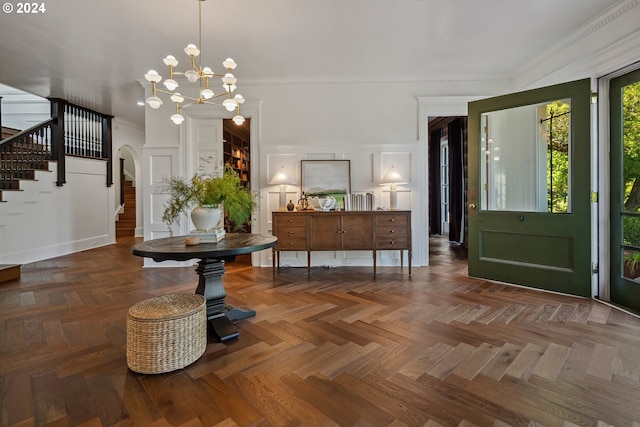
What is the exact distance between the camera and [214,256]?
2.16 metres

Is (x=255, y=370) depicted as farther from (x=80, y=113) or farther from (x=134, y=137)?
(x=134, y=137)

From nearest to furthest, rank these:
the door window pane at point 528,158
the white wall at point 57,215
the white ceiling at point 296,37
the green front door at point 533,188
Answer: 1. the white ceiling at point 296,37
2. the green front door at point 533,188
3. the door window pane at point 528,158
4. the white wall at point 57,215

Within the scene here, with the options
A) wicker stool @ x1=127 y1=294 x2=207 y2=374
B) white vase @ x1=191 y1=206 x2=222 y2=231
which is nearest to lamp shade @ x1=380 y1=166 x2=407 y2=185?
white vase @ x1=191 y1=206 x2=222 y2=231

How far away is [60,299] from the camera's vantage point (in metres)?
3.33

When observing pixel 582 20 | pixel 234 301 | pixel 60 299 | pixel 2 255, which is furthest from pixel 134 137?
pixel 582 20

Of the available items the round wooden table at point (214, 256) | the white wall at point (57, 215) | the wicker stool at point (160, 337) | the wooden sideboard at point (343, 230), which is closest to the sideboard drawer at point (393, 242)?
the wooden sideboard at point (343, 230)

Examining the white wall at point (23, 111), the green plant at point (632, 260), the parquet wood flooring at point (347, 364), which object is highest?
the white wall at point (23, 111)

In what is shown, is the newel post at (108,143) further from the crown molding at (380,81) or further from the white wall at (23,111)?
the crown molding at (380,81)

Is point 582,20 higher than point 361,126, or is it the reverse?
point 582,20

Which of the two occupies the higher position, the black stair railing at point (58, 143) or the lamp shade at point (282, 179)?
the black stair railing at point (58, 143)

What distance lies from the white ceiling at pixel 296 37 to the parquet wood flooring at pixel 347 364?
2.85m

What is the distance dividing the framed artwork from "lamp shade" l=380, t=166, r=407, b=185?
0.55 m

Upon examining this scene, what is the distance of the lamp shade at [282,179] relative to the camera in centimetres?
457

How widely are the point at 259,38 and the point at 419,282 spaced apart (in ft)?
11.2
